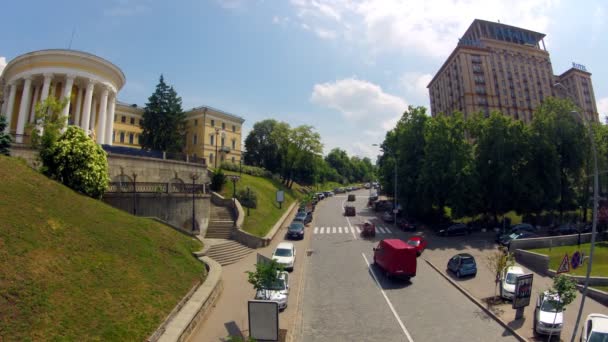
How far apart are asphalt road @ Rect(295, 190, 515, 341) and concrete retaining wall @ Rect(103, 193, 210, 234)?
1099cm

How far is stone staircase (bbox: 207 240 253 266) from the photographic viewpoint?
25938 millimetres

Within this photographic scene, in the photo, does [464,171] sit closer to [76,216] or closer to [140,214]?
[140,214]

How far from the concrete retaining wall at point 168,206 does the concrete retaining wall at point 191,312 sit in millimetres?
10142

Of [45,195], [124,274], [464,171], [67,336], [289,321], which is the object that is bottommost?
[289,321]

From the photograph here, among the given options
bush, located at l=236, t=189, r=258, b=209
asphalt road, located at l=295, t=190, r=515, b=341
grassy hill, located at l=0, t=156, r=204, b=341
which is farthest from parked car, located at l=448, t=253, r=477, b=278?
bush, located at l=236, t=189, r=258, b=209

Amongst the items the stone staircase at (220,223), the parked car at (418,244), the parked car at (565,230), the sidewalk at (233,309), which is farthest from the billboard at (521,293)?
the parked car at (565,230)

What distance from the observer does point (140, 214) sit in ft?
92.2

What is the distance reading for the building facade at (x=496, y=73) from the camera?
253 feet

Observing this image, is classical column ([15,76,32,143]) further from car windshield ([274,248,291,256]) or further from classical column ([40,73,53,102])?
car windshield ([274,248,291,256])

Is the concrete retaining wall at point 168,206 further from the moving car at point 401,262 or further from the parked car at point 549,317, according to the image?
the parked car at point 549,317

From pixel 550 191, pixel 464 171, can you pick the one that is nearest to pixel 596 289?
pixel 464 171

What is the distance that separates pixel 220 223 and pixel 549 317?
26585 millimetres

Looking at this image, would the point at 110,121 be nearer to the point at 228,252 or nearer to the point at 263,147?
the point at 228,252

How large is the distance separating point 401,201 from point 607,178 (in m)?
24.9
